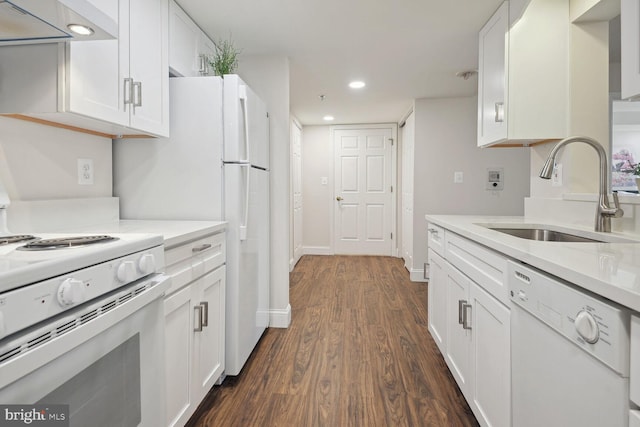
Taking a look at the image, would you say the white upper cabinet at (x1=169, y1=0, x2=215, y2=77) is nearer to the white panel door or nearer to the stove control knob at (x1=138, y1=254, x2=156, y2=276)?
the stove control knob at (x1=138, y1=254, x2=156, y2=276)

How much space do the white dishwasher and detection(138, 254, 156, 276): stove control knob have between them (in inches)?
45.2

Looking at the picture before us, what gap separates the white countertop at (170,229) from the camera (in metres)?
1.39

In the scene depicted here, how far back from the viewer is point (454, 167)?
417cm

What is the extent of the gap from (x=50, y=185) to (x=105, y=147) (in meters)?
0.40

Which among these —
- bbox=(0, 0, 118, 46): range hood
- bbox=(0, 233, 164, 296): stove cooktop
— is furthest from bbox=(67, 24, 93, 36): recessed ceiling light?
bbox=(0, 233, 164, 296): stove cooktop

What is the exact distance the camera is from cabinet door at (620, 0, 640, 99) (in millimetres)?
1043

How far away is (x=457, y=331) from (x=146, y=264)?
151 centimetres

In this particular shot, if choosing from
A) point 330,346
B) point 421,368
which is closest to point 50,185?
point 330,346

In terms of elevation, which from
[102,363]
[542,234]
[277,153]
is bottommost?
[102,363]

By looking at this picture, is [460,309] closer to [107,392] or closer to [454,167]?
[107,392]

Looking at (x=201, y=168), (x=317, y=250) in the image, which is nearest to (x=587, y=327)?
(x=201, y=168)

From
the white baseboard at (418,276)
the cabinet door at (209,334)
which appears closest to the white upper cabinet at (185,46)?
the cabinet door at (209,334)

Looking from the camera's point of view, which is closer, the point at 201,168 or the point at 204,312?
the point at 204,312

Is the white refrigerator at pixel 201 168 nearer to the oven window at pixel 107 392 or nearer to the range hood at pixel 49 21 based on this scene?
the range hood at pixel 49 21
